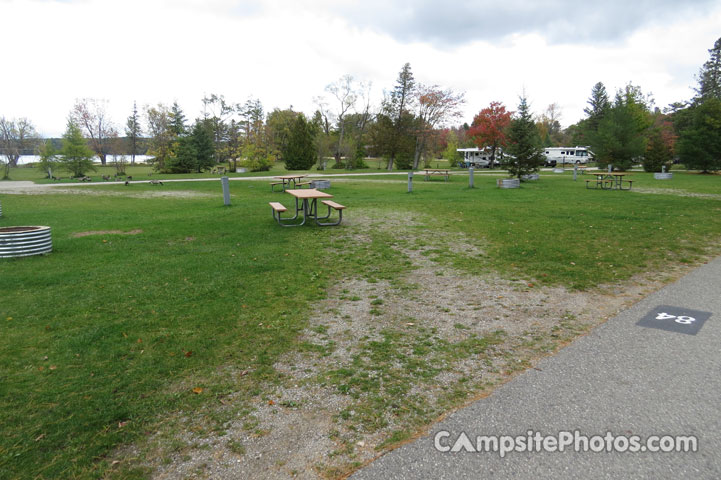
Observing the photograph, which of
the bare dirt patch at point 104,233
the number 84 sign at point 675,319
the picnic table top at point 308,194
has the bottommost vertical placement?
the number 84 sign at point 675,319

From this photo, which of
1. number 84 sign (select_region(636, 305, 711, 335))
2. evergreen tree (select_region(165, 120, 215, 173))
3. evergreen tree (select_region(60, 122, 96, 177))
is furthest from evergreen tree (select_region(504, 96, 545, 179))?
evergreen tree (select_region(60, 122, 96, 177))

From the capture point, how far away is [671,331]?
13.3 feet

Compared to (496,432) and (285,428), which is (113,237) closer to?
(285,428)

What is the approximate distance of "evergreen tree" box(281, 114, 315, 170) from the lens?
44562 millimetres

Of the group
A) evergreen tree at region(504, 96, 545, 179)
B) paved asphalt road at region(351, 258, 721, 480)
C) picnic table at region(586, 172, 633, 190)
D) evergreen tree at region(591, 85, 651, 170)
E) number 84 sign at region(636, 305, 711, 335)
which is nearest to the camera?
paved asphalt road at region(351, 258, 721, 480)

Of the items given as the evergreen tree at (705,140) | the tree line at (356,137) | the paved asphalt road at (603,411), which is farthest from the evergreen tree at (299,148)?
the paved asphalt road at (603,411)

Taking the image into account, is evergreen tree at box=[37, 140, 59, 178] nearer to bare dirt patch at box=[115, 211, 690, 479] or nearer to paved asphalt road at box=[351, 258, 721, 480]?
bare dirt patch at box=[115, 211, 690, 479]

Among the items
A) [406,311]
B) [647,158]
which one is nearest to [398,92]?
[647,158]

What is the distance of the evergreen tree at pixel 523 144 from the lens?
72.8 feet

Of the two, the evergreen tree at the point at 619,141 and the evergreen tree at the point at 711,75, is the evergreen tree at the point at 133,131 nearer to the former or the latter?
the evergreen tree at the point at 619,141

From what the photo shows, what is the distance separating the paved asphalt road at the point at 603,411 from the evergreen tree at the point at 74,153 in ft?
122

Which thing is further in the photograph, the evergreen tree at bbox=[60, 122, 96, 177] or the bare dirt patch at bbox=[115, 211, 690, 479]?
the evergreen tree at bbox=[60, 122, 96, 177]

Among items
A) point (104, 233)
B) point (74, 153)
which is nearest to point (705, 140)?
point (104, 233)

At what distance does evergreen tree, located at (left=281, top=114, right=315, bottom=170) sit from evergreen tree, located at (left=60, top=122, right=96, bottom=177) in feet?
60.6
